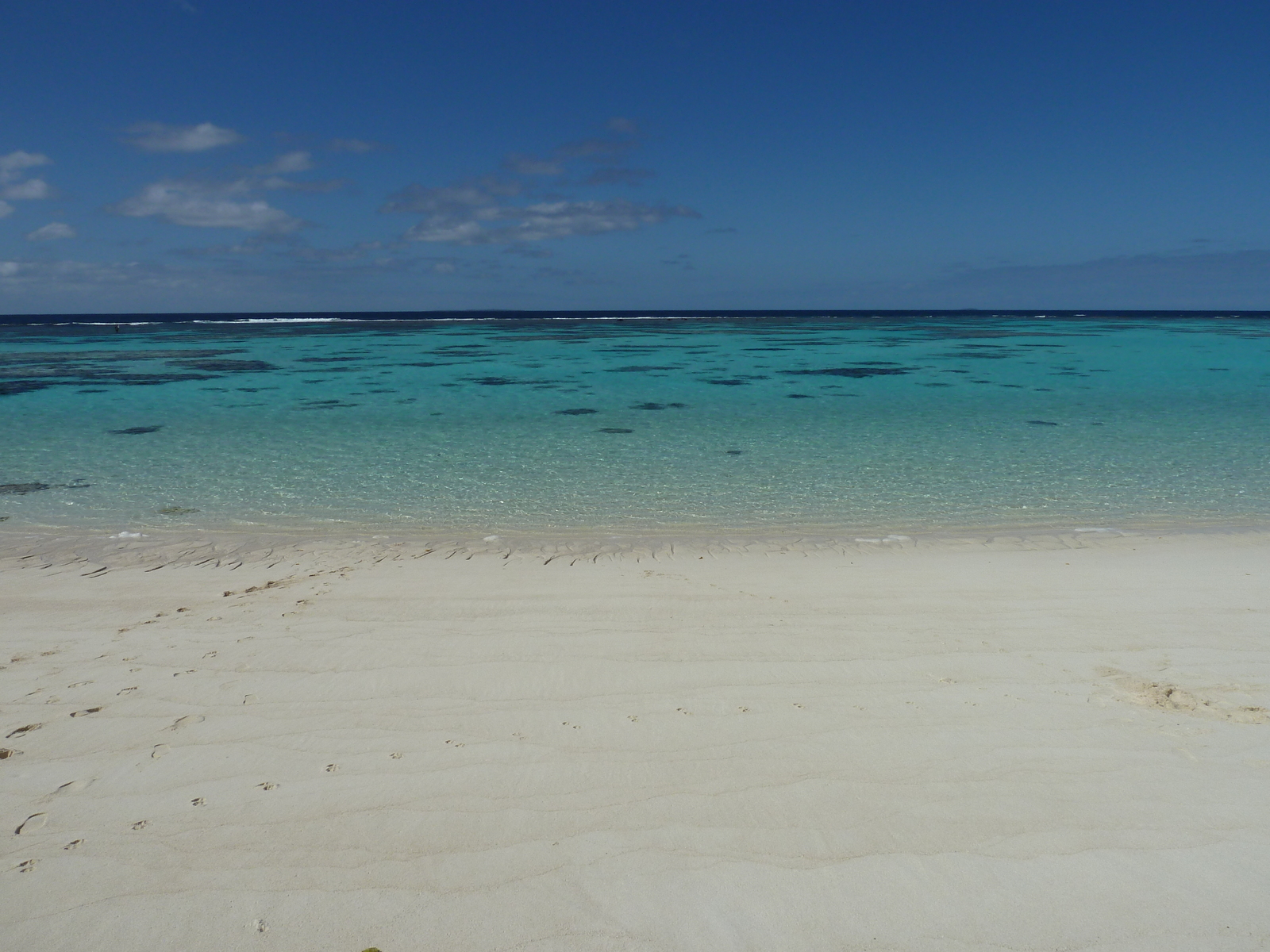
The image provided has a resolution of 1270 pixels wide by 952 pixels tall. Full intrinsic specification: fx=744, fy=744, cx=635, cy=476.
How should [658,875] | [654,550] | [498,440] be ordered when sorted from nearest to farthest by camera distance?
[658,875]
[654,550]
[498,440]

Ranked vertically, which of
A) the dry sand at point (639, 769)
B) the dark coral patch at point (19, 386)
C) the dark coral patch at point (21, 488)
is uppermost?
the dark coral patch at point (19, 386)

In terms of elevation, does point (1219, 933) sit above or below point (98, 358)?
below

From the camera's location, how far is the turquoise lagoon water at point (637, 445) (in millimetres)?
10094

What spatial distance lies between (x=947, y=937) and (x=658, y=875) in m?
1.16

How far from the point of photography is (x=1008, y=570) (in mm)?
7449

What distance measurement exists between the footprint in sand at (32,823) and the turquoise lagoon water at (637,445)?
5.98 m

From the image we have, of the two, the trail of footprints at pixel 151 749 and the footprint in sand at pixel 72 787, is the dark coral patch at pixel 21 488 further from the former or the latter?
the footprint in sand at pixel 72 787

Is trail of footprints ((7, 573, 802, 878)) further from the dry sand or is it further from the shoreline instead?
the shoreline

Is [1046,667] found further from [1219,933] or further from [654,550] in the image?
[654,550]

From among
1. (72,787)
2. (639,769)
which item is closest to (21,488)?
(72,787)

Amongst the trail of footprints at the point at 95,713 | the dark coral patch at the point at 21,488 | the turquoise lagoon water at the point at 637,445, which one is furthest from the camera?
the dark coral patch at the point at 21,488

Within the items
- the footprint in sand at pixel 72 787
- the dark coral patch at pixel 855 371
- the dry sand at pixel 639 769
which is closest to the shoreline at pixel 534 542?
the dry sand at pixel 639 769

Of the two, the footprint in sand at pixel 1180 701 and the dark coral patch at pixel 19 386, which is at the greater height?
the dark coral patch at pixel 19 386

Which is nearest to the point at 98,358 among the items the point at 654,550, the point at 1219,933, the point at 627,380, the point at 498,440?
the point at 627,380
